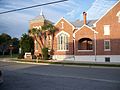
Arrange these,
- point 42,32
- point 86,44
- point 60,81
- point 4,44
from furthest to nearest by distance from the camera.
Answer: point 4,44
point 42,32
point 86,44
point 60,81

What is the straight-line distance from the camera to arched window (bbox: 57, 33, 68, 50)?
146ft

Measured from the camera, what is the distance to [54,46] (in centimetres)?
4566

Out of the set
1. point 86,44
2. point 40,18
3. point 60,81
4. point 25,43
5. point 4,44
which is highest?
point 40,18

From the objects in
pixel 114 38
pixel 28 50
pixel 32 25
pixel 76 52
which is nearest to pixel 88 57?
pixel 76 52

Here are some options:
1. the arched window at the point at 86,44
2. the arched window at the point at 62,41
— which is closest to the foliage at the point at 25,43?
the arched window at the point at 62,41

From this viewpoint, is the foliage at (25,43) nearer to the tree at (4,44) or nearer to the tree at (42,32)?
the tree at (42,32)

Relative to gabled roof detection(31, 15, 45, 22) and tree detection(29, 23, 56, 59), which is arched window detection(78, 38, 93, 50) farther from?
gabled roof detection(31, 15, 45, 22)

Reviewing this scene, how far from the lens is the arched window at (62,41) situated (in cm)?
4447

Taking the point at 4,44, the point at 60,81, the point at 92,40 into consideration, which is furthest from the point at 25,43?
the point at 4,44

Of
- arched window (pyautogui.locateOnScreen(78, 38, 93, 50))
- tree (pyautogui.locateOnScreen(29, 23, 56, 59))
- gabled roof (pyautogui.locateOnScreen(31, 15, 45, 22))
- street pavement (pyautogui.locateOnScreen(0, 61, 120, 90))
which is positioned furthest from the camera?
gabled roof (pyautogui.locateOnScreen(31, 15, 45, 22))

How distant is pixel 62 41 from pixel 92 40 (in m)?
6.48

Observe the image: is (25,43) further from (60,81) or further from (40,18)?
(60,81)

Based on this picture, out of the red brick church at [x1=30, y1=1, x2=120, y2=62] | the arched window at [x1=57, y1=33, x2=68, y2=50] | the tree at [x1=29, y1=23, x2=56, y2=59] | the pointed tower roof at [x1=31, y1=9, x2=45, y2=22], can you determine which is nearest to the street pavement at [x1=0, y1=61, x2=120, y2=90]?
the red brick church at [x1=30, y1=1, x2=120, y2=62]

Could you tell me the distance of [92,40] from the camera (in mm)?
40844
